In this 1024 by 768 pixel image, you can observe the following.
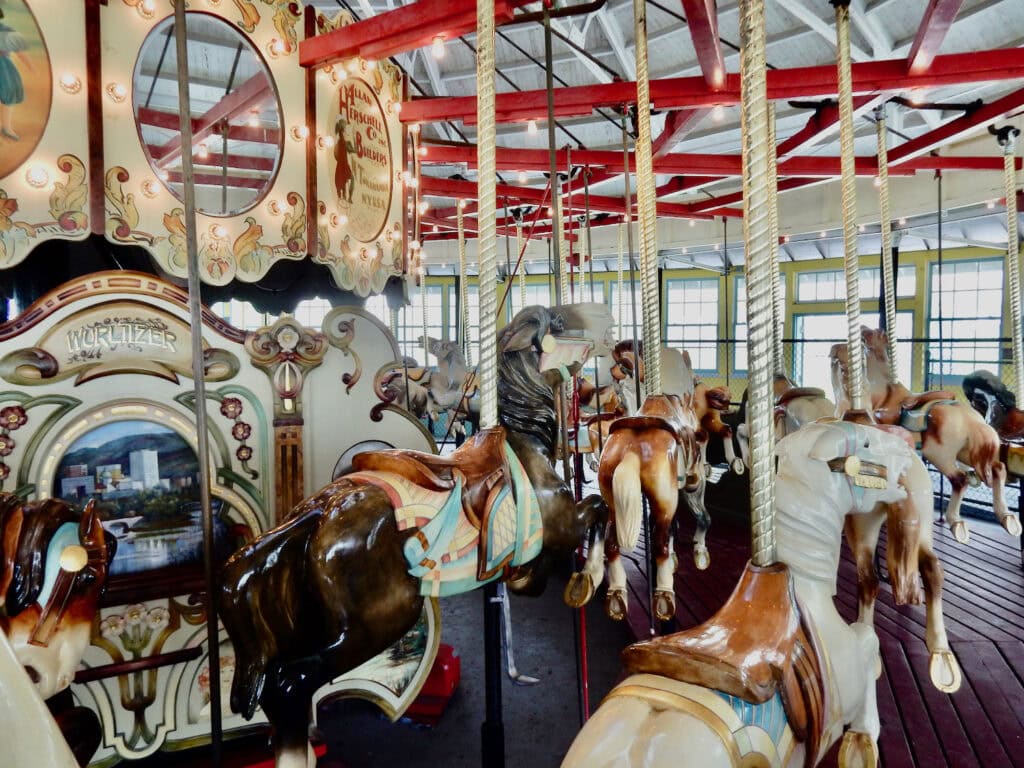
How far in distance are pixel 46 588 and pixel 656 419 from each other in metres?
1.79

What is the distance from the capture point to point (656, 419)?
2188mm

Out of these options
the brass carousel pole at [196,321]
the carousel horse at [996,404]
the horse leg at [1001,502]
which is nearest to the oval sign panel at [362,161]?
the brass carousel pole at [196,321]

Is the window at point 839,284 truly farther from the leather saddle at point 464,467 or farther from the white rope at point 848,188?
the leather saddle at point 464,467

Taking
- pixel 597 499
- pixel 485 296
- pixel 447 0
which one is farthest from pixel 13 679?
pixel 447 0

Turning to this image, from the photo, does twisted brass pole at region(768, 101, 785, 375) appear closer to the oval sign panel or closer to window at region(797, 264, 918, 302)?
the oval sign panel

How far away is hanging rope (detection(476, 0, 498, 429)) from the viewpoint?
1.75 metres

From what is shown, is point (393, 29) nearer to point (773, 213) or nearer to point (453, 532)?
point (773, 213)

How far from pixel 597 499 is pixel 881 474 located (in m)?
1.00

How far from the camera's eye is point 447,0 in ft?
9.18

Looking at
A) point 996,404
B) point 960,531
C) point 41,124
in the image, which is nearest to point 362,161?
point 41,124

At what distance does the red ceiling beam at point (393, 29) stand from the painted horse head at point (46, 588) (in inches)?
84.6

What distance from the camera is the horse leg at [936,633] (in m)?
1.40

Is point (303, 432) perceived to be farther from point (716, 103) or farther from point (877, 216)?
point (877, 216)

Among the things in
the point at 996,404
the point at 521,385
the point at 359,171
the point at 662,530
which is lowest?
the point at 662,530
